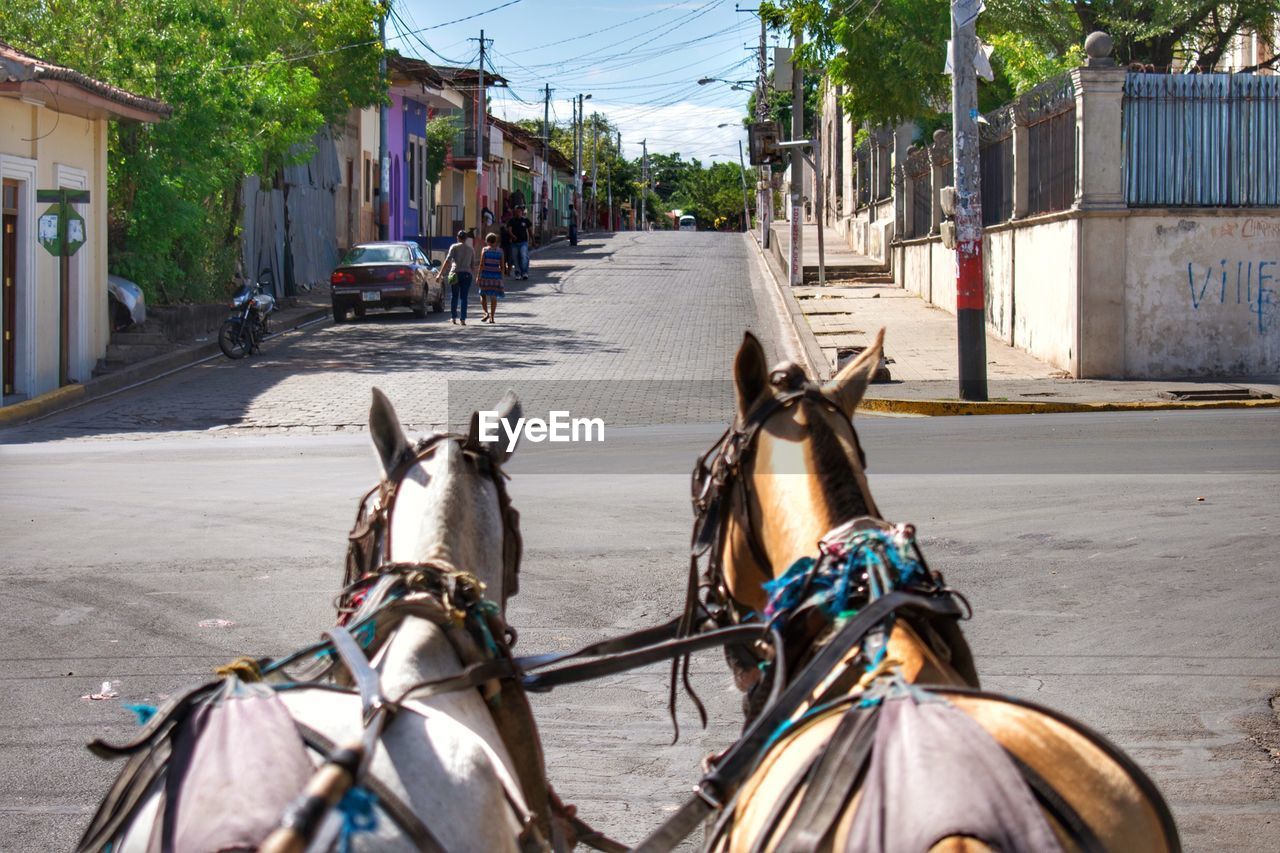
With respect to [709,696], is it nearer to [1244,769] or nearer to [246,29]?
[1244,769]

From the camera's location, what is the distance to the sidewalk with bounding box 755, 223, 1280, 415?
53.6ft

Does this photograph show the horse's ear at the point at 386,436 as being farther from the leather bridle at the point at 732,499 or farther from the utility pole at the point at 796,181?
the utility pole at the point at 796,181

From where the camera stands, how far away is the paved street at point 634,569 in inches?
214

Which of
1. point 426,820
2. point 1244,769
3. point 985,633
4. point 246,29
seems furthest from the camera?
point 246,29

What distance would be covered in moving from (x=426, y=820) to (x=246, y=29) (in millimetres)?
28221

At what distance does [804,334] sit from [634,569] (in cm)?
1633

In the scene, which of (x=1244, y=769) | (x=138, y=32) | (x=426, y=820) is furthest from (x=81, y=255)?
(x=426, y=820)

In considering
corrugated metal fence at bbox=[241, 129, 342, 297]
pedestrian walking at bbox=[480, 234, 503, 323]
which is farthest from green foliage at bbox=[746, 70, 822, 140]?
pedestrian walking at bbox=[480, 234, 503, 323]

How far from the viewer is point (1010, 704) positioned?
2348 mm

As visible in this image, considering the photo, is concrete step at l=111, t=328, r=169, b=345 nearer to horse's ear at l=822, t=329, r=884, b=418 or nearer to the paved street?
the paved street

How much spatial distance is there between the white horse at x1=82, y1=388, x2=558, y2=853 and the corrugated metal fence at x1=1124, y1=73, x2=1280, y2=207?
16458 mm

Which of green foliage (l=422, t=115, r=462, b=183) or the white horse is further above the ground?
green foliage (l=422, t=115, r=462, b=183)

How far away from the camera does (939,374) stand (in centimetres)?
1956

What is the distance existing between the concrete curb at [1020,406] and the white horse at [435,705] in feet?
43.2
